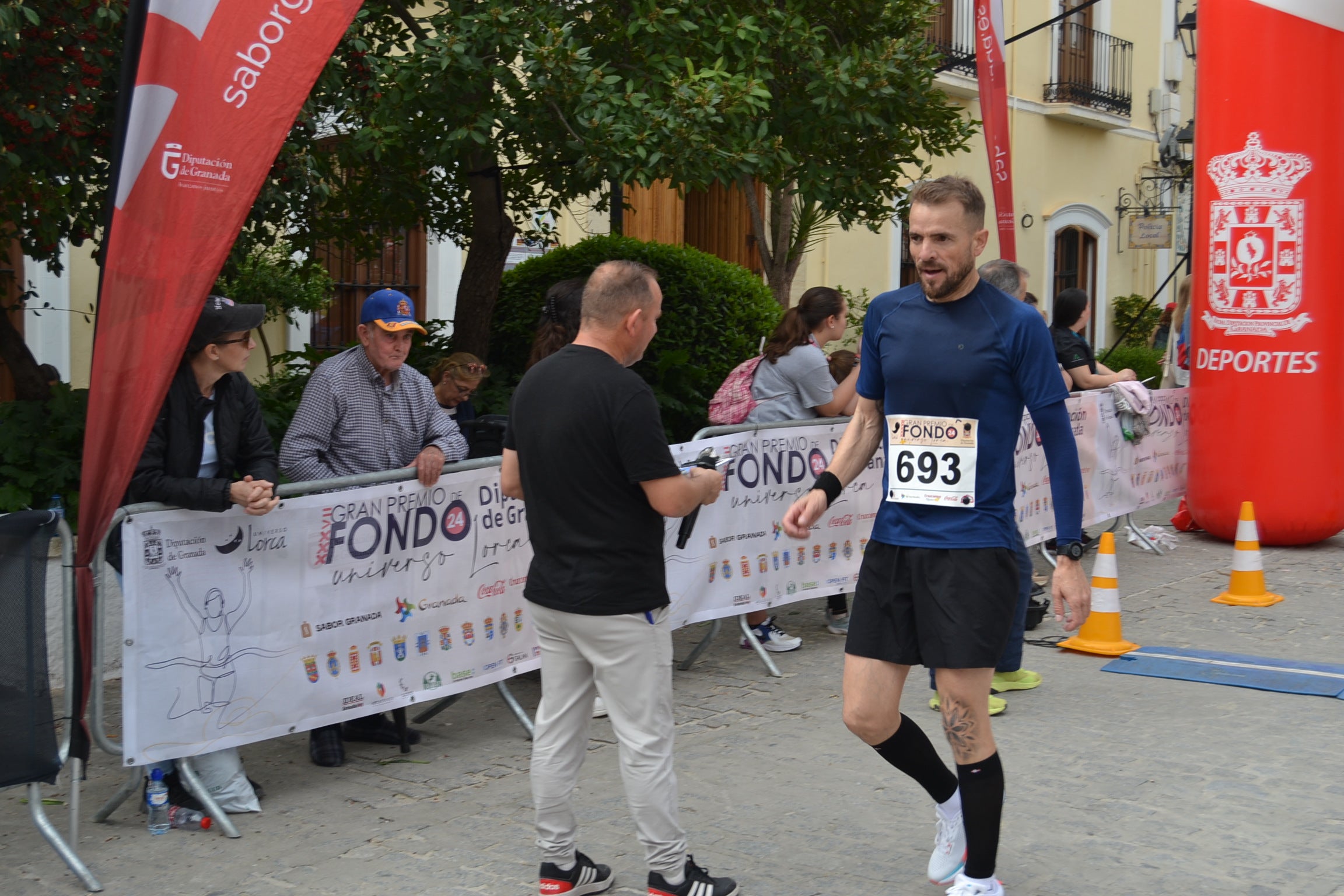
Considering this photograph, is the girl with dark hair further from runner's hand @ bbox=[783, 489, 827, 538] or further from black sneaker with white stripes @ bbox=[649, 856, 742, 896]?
black sneaker with white stripes @ bbox=[649, 856, 742, 896]

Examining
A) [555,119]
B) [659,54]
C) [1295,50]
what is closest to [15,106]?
[555,119]

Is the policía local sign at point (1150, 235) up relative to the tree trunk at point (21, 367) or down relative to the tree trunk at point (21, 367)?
up

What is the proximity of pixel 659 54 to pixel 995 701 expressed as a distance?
3.75 meters

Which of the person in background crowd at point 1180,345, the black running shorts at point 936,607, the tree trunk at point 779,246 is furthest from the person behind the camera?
the tree trunk at point 779,246

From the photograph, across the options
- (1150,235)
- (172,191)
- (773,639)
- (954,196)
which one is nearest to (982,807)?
(954,196)

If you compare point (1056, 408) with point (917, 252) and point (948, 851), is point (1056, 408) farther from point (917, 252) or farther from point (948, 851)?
point (948, 851)

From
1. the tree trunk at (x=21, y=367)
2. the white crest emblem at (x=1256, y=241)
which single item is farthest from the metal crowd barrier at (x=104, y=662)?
the white crest emblem at (x=1256, y=241)

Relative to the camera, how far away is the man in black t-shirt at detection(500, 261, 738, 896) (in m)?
3.76

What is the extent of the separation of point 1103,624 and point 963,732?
12.0ft

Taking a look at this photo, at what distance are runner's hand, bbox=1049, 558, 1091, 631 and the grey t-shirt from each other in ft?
10.8

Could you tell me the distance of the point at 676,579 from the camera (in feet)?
20.5

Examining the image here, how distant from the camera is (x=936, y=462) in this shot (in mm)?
3742

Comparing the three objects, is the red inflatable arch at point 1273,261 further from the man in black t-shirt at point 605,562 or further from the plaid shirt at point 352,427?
the man in black t-shirt at point 605,562

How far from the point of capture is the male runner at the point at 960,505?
12.1ft
